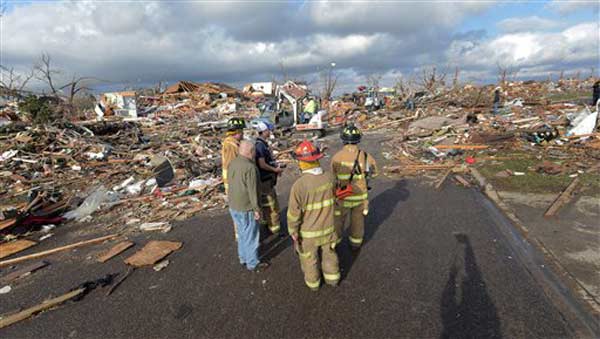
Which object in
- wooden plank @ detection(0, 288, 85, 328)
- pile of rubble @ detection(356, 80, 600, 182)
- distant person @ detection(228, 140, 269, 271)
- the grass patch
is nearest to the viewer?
wooden plank @ detection(0, 288, 85, 328)

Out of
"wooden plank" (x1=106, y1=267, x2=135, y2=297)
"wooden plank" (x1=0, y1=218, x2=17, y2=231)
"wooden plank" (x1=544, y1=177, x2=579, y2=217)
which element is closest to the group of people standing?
"wooden plank" (x1=106, y1=267, x2=135, y2=297)

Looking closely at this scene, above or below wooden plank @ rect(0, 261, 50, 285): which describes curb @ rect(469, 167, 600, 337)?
above

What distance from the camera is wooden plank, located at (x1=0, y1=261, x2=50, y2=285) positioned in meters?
4.23

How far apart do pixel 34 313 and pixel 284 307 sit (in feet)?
9.82

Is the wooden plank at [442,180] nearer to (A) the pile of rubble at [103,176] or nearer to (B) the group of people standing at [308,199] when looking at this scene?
(B) the group of people standing at [308,199]

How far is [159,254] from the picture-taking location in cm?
455

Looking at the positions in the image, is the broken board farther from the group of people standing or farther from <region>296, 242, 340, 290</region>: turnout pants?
<region>296, 242, 340, 290</region>: turnout pants

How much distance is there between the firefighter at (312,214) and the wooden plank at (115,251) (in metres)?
3.34

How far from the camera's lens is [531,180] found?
693 cm

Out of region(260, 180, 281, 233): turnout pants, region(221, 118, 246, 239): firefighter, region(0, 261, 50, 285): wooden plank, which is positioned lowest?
region(0, 261, 50, 285): wooden plank

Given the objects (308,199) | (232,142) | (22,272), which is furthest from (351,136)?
→ (22,272)

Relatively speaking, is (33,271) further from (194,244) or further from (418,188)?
(418,188)

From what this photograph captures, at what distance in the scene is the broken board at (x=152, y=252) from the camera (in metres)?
4.34

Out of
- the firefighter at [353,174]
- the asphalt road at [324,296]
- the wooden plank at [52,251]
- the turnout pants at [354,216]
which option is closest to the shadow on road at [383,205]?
the asphalt road at [324,296]
